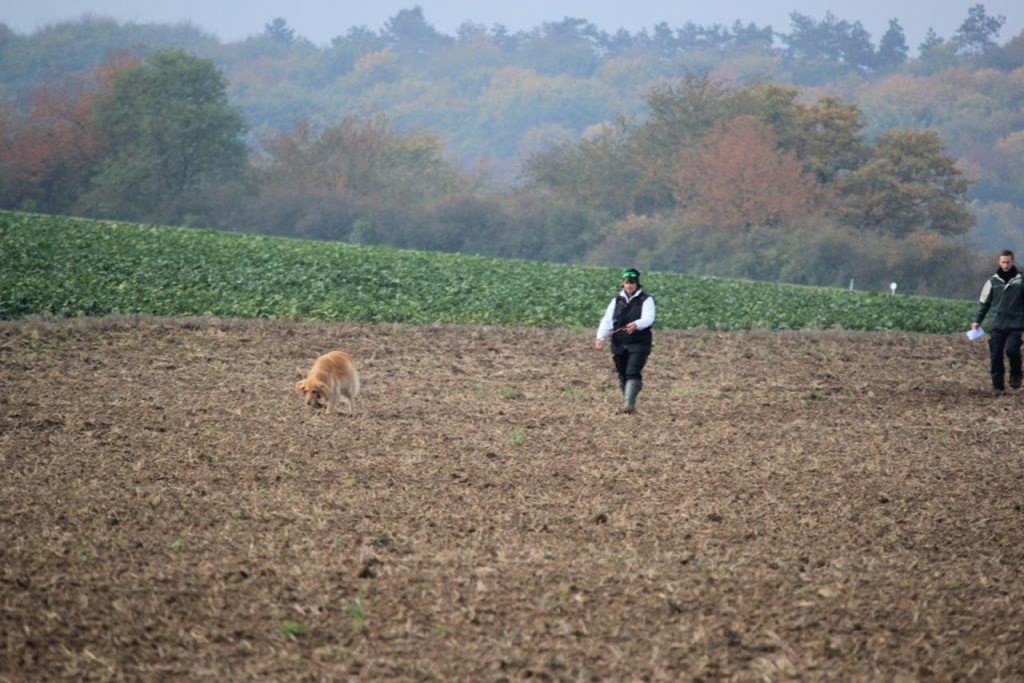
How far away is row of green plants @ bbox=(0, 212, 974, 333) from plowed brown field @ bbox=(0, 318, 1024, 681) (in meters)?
6.82

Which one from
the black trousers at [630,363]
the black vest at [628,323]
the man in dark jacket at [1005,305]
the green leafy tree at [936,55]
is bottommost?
the black trousers at [630,363]

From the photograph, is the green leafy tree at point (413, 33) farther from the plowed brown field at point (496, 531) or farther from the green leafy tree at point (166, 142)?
the plowed brown field at point (496, 531)

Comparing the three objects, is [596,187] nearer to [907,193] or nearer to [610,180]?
[610,180]

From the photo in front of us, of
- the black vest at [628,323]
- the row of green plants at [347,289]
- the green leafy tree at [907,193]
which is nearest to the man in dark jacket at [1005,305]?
the black vest at [628,323]

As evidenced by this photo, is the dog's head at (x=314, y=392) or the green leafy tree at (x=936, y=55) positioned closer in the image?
the dog's head at (x=314, y=392)

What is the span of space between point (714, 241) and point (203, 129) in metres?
27.4

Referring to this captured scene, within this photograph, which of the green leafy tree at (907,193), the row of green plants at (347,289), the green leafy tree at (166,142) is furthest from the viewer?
the green leafy tree at (166,142)

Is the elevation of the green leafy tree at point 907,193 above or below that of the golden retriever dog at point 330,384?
above

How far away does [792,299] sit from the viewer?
116 ft

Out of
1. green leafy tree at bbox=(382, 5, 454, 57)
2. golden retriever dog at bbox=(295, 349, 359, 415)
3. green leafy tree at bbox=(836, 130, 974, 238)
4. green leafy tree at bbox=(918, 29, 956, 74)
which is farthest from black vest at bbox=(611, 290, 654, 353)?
green leafy tree at bbox=(382, 5, 454, 57)

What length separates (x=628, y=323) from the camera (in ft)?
50.0

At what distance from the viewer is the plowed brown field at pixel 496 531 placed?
23.0ft

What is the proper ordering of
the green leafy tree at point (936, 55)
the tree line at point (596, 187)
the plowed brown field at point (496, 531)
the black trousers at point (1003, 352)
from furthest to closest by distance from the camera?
the green leafy tree at point (936, 55), the tree line at point (596, 187), the black trousers at point (1003, 352), the plowed brown field at point (496, 531)

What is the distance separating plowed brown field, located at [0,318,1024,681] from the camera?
7.02 m
